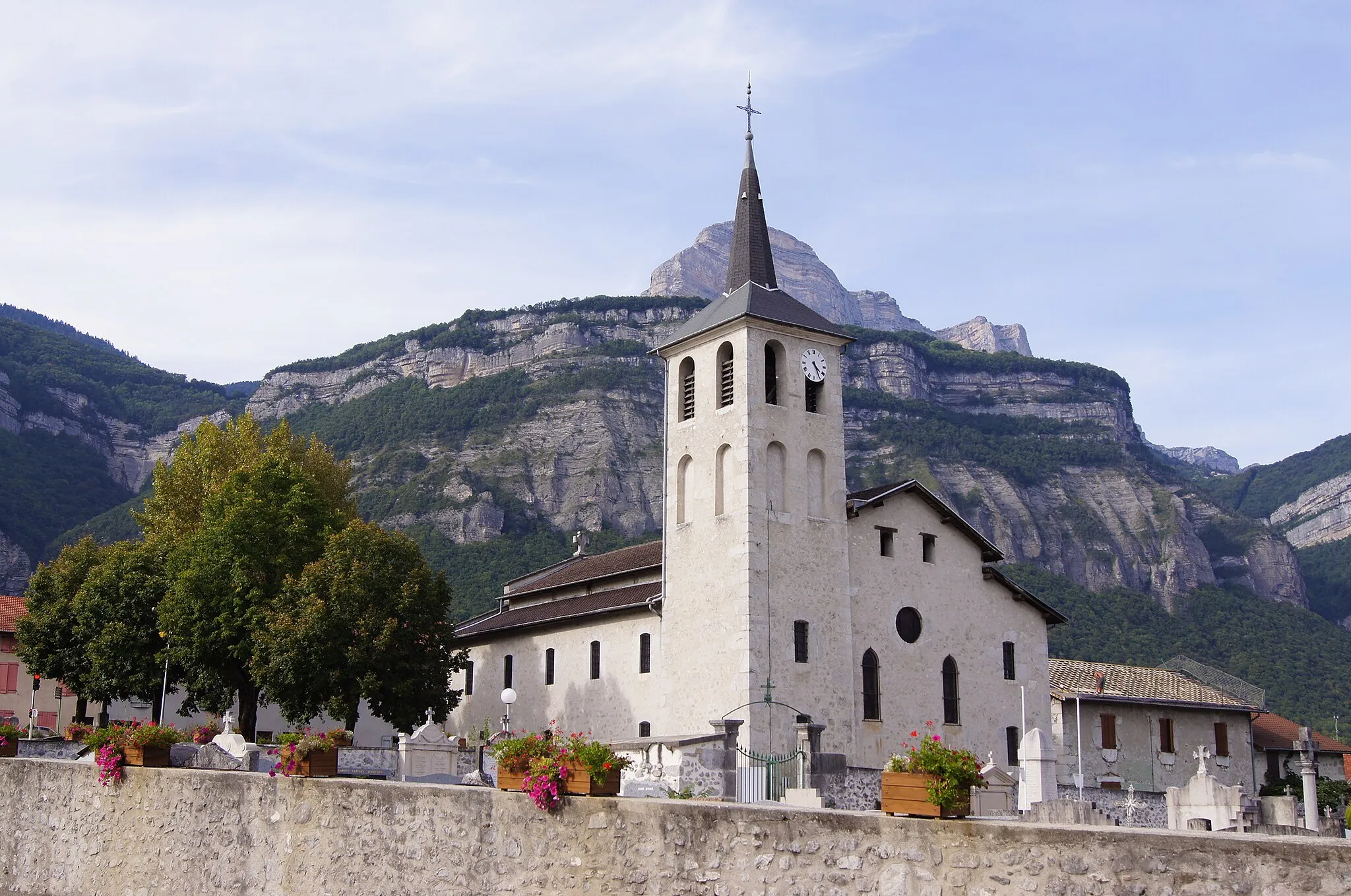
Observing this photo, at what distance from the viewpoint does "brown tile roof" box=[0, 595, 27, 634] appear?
5813 centimetres

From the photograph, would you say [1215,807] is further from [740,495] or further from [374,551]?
[374,551]

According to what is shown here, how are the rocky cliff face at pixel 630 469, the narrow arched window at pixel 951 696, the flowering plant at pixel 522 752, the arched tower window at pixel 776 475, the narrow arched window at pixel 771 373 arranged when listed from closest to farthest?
the flowering plant at pixel 522 752
the arched tower window at pixel 776 475
the narrow arched window at pixel 771 373
the narrow arched window at pixel 951 696
the rocky cliff face at pixel 630 469

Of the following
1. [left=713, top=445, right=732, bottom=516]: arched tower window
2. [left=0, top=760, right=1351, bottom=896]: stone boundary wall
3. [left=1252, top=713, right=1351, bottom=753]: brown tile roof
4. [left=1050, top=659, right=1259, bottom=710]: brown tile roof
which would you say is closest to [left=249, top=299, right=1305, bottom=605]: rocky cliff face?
[left=1252, top=713, right=1351, bottom=753]: brown tile roof

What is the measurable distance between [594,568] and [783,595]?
13.4 meters

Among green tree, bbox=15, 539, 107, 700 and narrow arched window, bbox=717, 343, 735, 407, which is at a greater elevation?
narrow arched window, bbox=717, 343, 735, 407

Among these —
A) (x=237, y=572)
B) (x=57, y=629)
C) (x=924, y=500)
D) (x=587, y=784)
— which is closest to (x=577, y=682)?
(x=237, y=572)

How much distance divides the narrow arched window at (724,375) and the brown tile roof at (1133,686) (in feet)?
51.9

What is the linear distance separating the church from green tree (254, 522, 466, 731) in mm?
4346

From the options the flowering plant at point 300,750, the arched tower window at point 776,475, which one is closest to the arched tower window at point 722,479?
the arched tower window at point 776,475

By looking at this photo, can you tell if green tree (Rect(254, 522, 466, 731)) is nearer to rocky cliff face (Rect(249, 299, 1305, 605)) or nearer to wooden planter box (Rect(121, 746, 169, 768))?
wooden planter box (Rect(121, 746, 169, 768))

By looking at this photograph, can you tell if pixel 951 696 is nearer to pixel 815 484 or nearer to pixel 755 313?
pixel 815 484

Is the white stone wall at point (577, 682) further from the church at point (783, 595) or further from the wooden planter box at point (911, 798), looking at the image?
the wooden planter box at point (911, 798)

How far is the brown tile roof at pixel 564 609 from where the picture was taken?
129 feet

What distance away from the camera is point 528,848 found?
1397 centimetres
